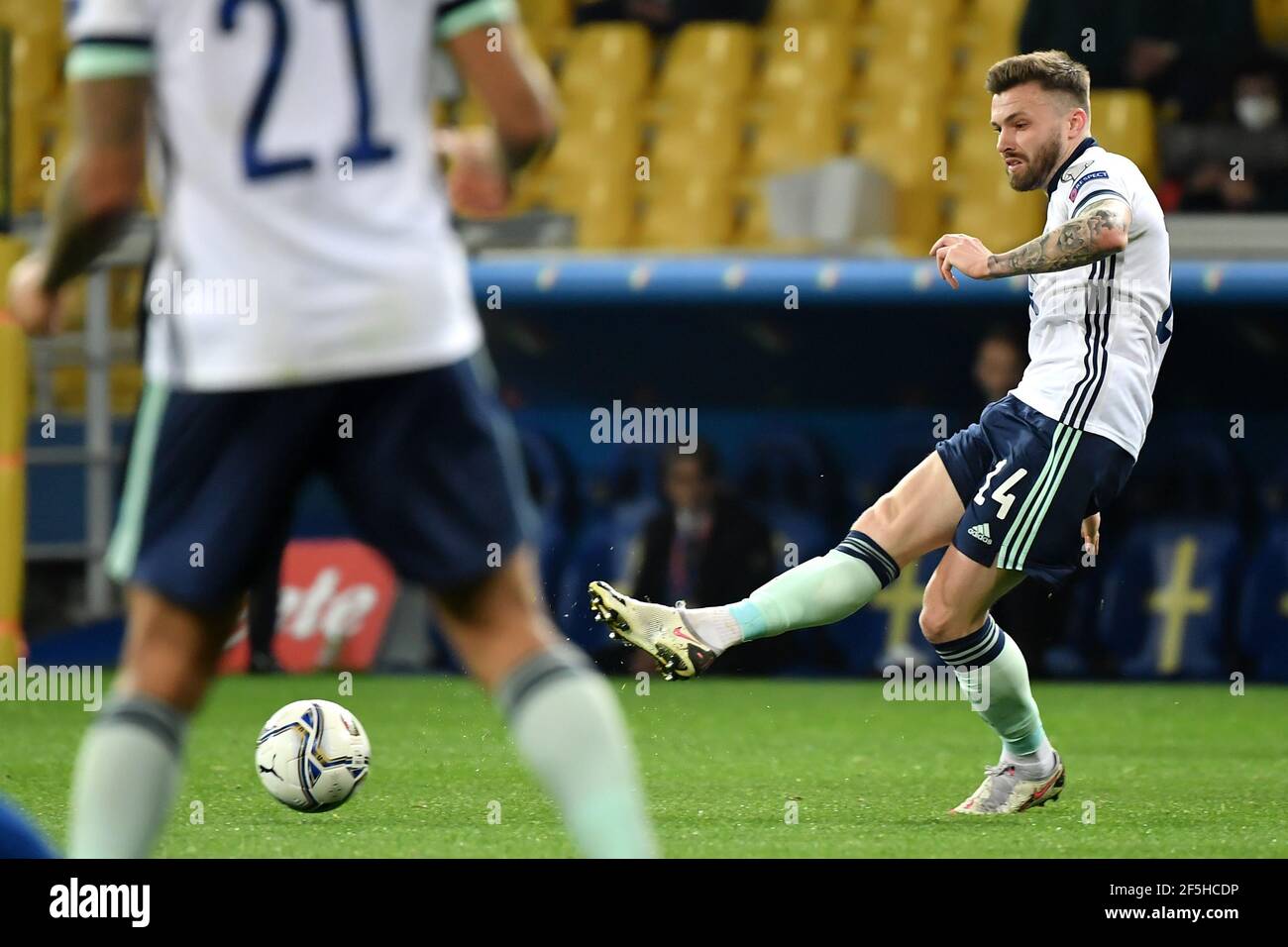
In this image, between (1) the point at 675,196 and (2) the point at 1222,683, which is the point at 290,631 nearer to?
(1) the point at 675,196

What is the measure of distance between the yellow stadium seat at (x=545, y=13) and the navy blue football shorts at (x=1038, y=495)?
8.71 metres

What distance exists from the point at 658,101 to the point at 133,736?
10.6 m

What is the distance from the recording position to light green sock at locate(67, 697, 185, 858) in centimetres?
313

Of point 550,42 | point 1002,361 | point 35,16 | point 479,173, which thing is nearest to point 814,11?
point 550,42

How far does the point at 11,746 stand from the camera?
774 centimetres

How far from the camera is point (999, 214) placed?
38.6 feet

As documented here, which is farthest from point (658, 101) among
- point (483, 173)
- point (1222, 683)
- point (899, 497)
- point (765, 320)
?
point (483, 173)

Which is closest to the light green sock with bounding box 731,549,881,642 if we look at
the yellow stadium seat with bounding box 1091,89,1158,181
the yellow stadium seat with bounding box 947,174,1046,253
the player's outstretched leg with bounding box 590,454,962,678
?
the player's outstretched leg with bounding box 590,454,962,678

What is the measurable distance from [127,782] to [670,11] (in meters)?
11.0

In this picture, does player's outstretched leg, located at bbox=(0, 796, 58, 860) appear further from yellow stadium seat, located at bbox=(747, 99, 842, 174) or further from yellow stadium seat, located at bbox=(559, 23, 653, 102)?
yellow stadium seat, located at bbox=(559, 23, 653, 102)

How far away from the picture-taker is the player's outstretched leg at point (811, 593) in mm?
5559

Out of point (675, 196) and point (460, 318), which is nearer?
point (460, 318)

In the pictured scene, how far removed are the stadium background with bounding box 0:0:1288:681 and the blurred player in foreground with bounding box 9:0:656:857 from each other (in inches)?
274
